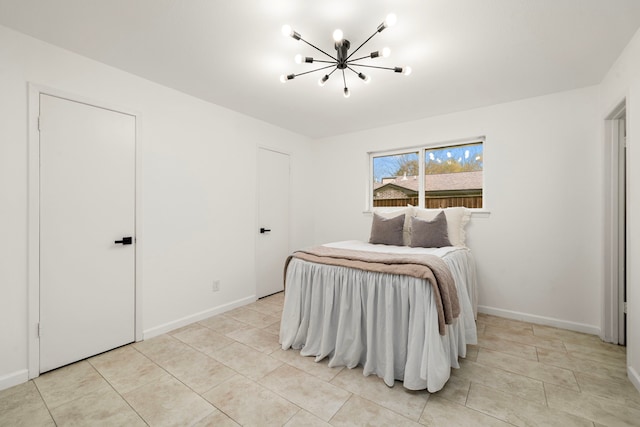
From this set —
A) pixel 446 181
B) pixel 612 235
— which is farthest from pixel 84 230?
pixel 612 235

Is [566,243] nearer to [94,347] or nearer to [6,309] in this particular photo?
[94,347]

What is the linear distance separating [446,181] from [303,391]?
3.01 m

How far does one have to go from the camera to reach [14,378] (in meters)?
1.95

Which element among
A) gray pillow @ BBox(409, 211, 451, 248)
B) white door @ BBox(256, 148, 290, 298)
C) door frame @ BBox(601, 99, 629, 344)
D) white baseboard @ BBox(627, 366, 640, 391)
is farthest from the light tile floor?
white door @ BBox(256, 148, 290, 298)

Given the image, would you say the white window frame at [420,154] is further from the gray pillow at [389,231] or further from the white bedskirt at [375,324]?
the white bedskirt at [375,324]

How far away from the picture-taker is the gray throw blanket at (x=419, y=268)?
6.14 feet

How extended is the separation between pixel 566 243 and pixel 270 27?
3429 mm

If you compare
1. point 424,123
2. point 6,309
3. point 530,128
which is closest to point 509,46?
point 530,128

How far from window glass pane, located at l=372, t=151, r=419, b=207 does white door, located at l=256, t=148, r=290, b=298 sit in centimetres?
139

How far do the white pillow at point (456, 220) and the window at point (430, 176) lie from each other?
0.85 ft

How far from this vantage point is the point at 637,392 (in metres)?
1.84

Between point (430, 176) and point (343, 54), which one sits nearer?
point (343, 54)

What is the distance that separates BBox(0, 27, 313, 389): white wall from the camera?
1.96 metres

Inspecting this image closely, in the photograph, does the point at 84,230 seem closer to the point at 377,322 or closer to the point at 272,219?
the point at 272,219
